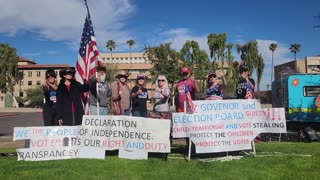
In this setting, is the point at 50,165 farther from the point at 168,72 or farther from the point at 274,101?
the point at 168,72

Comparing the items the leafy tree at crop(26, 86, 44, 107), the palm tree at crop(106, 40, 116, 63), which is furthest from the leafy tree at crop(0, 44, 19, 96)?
the palm tree at crop(106, 40, 116, 63)

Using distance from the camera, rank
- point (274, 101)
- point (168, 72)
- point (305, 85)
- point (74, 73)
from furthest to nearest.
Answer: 1. point (168, 72)
2. point (274, 101)
3. point (305, 85)
4. point (74, 73)

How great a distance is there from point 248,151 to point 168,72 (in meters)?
37.7

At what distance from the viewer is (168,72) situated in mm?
46062

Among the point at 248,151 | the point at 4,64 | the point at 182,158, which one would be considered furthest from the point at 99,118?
the point at 4,64

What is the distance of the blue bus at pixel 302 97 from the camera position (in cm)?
1452

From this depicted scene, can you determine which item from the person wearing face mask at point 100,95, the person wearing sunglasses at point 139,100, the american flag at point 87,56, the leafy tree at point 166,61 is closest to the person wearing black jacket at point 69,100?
the american flag at point 87,56

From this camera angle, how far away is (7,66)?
66.2 meters

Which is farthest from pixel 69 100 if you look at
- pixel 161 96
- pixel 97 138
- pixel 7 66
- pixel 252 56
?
pixel 7 66

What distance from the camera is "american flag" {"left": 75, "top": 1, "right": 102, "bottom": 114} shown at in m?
8.37

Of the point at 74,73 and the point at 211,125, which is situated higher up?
the point at 74,73

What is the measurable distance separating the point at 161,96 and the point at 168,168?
2.10 meters

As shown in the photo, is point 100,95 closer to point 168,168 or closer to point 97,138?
point 97,138

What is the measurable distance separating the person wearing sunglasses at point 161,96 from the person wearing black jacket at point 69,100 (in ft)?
5.29
